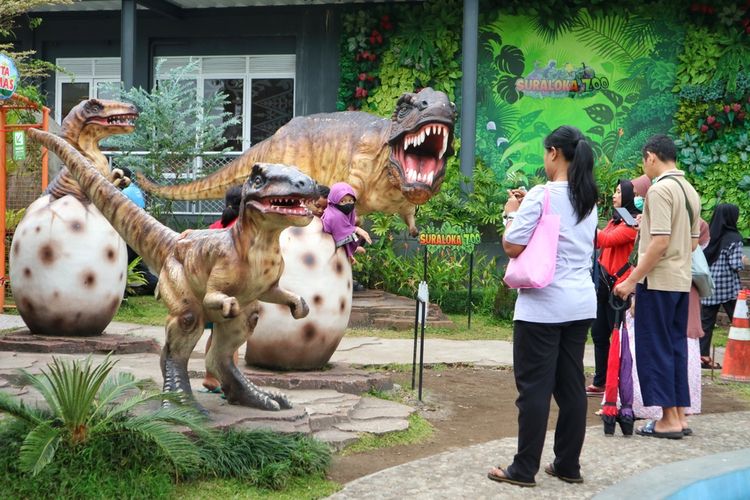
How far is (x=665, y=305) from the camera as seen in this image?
5.88 meters

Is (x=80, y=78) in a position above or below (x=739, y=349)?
above

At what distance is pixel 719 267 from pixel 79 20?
43.4ft

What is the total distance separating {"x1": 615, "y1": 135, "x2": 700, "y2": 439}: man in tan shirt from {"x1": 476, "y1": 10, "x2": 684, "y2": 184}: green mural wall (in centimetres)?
944

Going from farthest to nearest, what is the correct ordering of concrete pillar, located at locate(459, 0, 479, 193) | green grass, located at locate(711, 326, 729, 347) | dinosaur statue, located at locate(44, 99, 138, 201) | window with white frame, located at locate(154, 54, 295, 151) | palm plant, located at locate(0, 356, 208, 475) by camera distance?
1. window with white frame, located at locate(154, 54, 295, 151)
2. concrete pillar, located at locate(459, 0, 479, 193)
3. green grass, located at locate(711, 326, 729, 347)
4. dinosaur statue, located at locate(44, 99, 138, 201)
5. palm plant, located at locate(0, 356, 208, 475)

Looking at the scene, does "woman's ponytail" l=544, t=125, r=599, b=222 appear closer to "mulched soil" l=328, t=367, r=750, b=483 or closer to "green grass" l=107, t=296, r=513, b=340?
"mulched soil" l=328, t=367, r=750, b=483

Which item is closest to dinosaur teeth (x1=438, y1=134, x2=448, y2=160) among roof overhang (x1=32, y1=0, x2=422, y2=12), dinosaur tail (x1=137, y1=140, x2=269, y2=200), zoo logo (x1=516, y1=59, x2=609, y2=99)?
dinosaur tail (x1=137, y1=140, x2=269, y2=200)

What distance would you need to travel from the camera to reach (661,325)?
5867 mm

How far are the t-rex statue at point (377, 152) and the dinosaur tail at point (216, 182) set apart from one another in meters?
0.01

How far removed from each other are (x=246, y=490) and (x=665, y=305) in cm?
294

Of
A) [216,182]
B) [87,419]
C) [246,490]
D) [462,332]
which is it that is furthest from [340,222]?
[216,182]

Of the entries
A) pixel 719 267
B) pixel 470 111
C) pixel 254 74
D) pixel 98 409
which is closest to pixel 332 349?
pixel 98 409

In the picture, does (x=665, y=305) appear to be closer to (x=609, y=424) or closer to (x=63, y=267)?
(x=609, y=424)

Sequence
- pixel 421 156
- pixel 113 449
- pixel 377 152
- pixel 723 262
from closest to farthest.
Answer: pixel 113 449 < pixel 421 156 < pixel 723 262 < pixel 377 152

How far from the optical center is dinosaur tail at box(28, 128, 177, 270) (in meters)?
5.13
